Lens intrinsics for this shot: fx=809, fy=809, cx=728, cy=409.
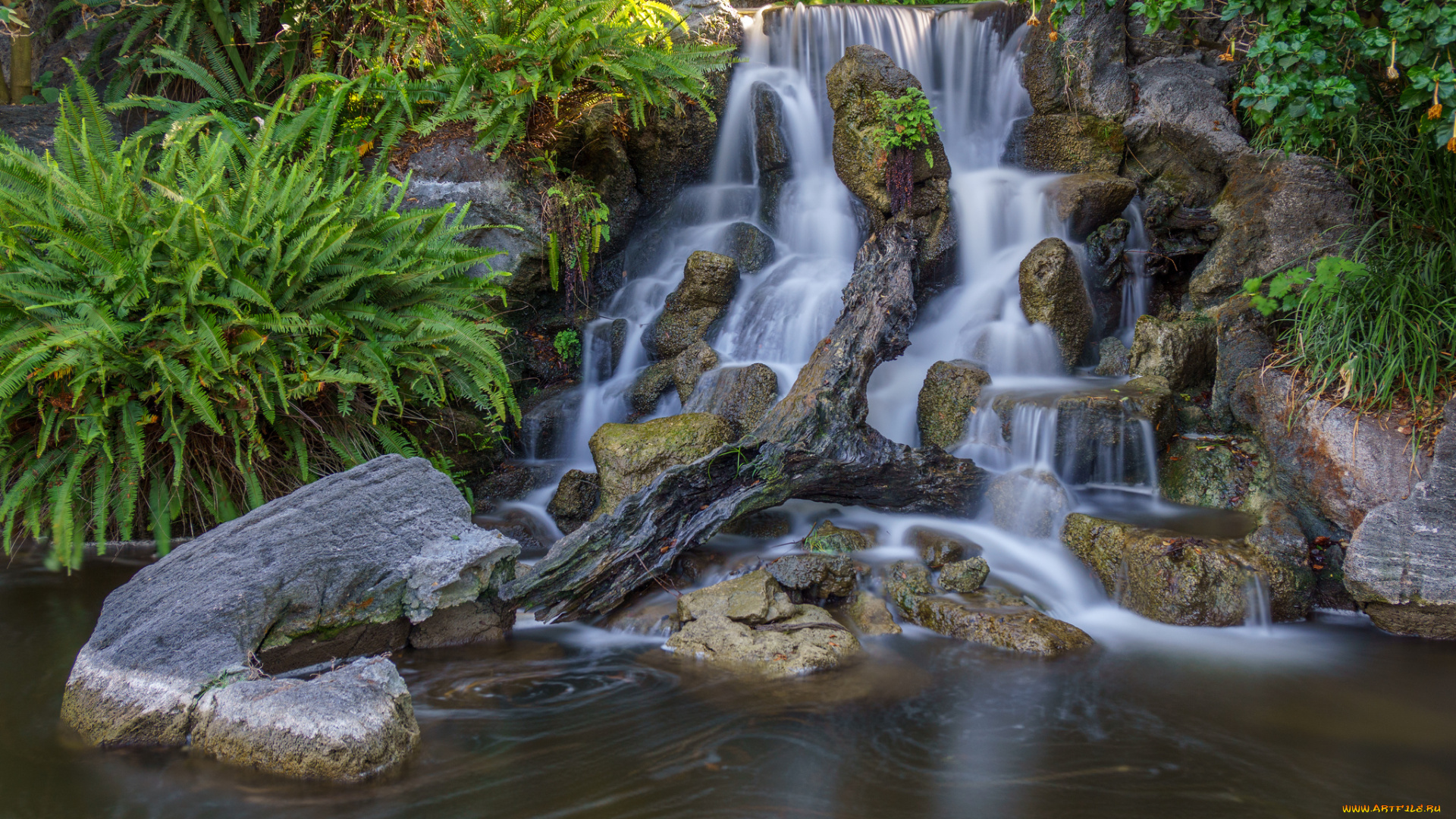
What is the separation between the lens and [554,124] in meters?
7.31

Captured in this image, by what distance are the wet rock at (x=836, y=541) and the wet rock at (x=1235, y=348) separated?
290cm

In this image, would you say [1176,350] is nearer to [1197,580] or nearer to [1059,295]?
[1059,295]

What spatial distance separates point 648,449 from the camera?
18.4 ft

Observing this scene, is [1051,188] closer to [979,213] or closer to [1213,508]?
[979,213]

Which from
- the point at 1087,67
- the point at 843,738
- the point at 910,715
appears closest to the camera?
the point at 843,738

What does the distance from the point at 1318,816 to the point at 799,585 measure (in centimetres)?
246

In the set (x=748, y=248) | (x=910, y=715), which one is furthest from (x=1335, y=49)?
(x=748, y=248)

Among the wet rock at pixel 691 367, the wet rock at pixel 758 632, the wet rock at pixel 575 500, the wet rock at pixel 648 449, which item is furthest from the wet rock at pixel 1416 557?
the wet rock at pixel 575 500

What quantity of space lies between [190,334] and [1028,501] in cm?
512

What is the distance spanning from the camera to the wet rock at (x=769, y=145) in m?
9.09

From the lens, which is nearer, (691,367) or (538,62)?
(538,62)

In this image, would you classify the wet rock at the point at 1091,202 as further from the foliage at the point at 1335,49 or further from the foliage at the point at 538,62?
the foliage at the point at 538,62

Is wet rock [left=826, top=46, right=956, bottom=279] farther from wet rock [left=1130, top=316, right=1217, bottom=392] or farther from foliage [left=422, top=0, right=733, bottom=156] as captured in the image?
wet rock [left=1130, top=316, right=1217, bottom=392]

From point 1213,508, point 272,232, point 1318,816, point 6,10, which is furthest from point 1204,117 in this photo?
point 6,10
